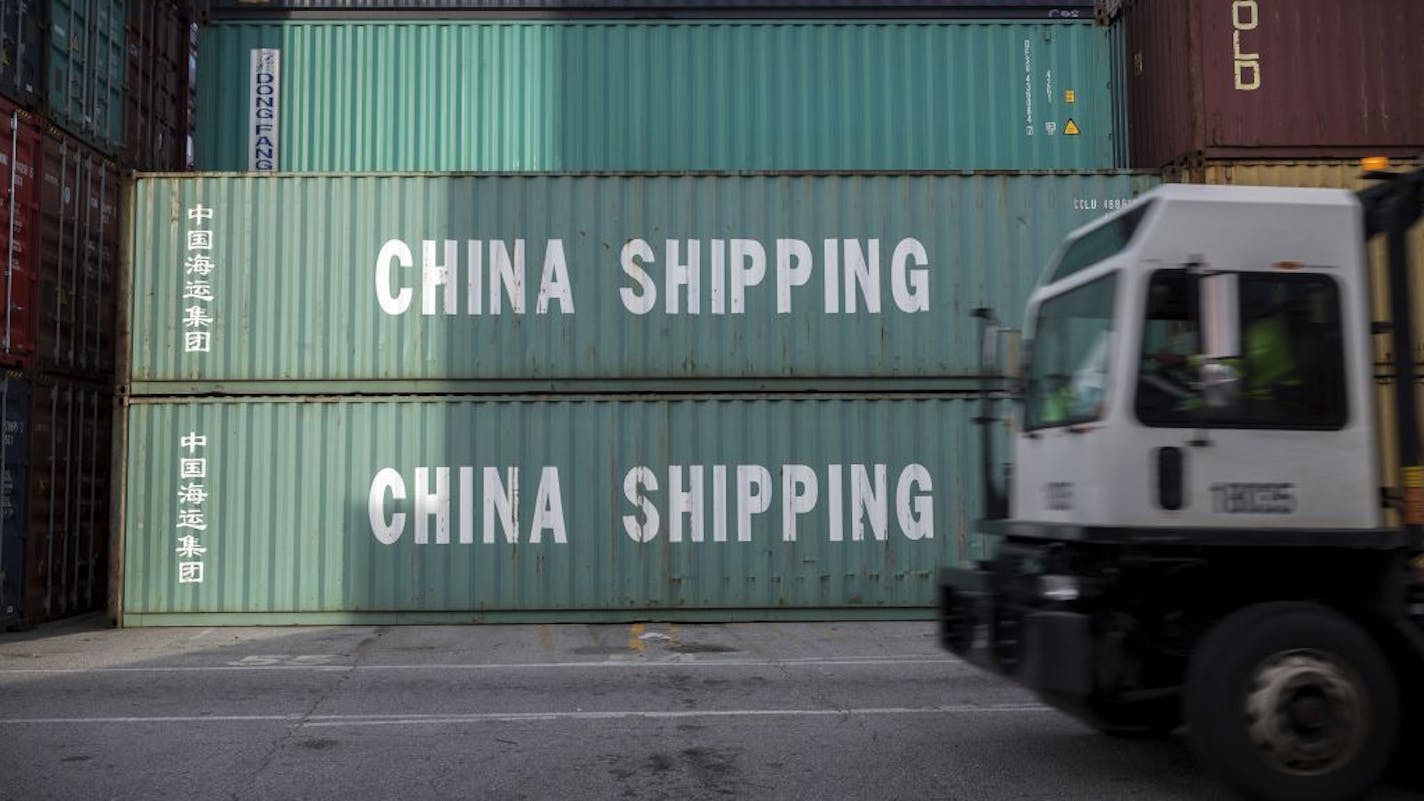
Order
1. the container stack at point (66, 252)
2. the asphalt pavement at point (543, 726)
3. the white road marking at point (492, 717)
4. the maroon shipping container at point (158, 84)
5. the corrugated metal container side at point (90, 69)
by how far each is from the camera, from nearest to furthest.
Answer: the asphalt pavement at point (543, 726) < the white road marking at point (492, 717) < the container stack at point (66, 252) < the corrugated metal container side at point (90, 69) < the maroon shipping container at point (158, 84)

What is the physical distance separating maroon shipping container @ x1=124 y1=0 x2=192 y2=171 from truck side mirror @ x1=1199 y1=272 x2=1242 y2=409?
1325cm

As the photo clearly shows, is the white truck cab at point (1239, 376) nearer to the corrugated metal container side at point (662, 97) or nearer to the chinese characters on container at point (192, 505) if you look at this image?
the corrugated metal container side at point (662, 97)

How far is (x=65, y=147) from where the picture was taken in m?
12.8

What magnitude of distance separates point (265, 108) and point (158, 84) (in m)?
1.40

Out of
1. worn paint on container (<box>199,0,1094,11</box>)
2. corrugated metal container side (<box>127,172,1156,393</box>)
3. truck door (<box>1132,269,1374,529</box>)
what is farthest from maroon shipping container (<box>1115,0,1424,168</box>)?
truck door (<box>1132,269,1374,529</box>)

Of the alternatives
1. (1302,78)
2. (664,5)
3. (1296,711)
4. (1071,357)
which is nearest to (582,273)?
(664,5)

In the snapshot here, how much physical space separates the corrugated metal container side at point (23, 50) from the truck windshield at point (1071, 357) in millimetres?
10645

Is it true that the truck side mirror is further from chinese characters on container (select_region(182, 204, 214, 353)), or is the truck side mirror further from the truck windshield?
chinese characters on container (select_region(182, 204, 214, 353))

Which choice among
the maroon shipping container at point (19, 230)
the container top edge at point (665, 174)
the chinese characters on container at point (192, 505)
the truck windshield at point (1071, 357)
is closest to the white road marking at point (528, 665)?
the chinese characters on container at point (192, 505)

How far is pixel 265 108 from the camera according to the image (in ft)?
48.5

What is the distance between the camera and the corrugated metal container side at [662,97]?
1478 centimetres

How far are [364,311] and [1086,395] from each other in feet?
29.7

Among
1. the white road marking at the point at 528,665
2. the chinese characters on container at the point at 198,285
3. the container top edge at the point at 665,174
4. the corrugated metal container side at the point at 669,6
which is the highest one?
the corrugated metal container side at the point at 669,6

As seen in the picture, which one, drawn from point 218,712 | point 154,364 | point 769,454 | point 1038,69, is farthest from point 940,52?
point 218,712
